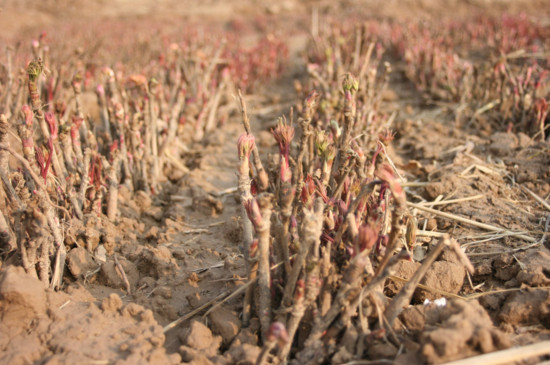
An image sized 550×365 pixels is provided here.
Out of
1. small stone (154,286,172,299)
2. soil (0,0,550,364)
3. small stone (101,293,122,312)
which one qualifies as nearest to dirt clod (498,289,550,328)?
soil (0,0,550,364)

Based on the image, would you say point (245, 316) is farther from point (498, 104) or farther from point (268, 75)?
point (268, 75)

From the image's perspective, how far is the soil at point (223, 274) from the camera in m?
1.50

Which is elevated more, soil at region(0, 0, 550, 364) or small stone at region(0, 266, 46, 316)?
small stone at region(0, 266, 46, 316)

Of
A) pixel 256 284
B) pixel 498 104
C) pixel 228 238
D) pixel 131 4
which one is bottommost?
pixel 228 238

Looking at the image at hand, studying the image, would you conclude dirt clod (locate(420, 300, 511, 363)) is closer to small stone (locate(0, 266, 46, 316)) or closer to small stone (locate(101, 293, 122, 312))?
small stone (locate(101, 293, 122, 312))

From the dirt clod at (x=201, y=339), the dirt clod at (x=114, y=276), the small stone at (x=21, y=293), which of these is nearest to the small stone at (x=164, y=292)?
the dirt clod at (x=114, y=276)

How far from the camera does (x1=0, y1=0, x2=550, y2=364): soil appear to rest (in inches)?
59.0

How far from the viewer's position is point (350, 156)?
1.89m

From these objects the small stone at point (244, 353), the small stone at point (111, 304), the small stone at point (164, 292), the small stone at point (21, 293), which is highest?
the small stone at point (21, 293)

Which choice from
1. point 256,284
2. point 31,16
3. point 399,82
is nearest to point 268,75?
point 399,82

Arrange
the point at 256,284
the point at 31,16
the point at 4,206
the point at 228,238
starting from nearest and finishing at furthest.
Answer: the point at 256,284 < the point at 4,206 < the point at 228,238 < the point at 31,16

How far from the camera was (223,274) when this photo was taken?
6.64 feet

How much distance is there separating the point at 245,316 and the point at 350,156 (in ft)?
2.68

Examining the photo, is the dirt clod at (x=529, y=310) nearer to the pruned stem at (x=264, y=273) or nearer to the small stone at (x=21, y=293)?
the pruned stem at (x=264, y=273)
